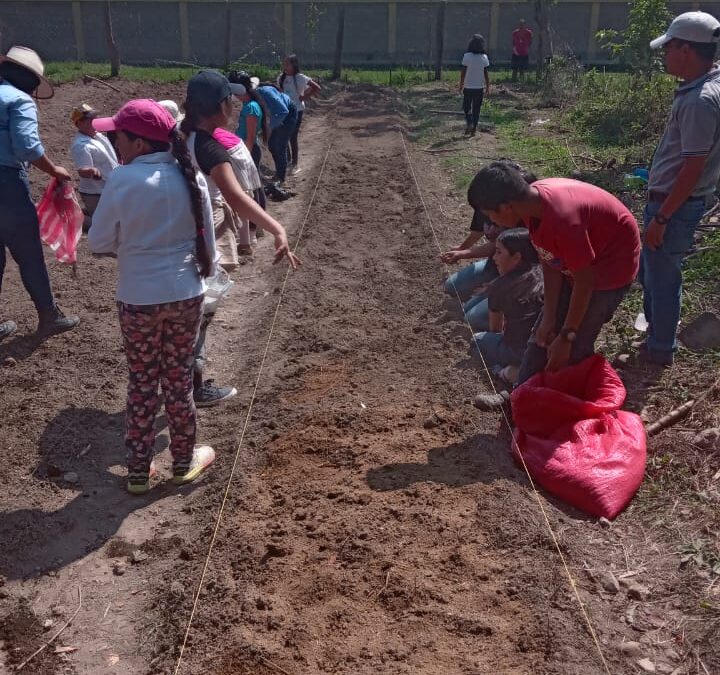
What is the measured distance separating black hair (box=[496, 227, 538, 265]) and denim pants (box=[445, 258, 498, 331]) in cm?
86

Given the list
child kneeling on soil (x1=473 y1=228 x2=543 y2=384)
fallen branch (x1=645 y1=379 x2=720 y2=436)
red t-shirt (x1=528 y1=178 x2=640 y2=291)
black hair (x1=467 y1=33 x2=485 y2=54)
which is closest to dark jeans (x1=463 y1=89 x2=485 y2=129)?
black hair (x1=467 y1=33 x2=485 y2=54)


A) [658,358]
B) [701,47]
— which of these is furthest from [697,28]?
[658,358]

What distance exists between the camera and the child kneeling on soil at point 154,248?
135 inches

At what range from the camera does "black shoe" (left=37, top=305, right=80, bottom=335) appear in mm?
5840

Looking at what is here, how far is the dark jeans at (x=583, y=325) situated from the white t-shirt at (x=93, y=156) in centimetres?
391

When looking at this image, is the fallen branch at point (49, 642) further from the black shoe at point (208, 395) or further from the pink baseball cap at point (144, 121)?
the pink baseball cap at point (144, 121)

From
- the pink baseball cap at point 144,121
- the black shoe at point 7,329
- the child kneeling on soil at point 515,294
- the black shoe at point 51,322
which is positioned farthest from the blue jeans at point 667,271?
the black shoe at point 7,329

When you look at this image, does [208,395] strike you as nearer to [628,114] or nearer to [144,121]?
[144,121]

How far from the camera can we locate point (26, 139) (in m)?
5.23

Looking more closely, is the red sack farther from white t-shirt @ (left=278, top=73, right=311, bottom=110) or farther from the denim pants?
white t-shirt @ (left=278, top=73, right=311, bottom=110)

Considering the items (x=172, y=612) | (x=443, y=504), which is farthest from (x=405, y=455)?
(x=172, y=612)

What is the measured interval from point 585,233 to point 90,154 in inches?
178

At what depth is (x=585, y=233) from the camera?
360 cm

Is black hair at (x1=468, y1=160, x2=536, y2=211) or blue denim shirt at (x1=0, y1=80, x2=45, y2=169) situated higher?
black hair at (x1=468, y1=160, x2=536, y2=211)
